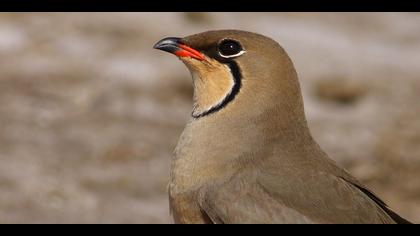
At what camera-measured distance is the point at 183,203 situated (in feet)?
13.6

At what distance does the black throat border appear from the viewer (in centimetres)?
447

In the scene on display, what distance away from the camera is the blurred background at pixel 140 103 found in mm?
7793

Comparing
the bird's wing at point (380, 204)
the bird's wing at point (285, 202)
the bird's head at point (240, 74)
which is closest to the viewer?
the bird's wing at point (285, 202)

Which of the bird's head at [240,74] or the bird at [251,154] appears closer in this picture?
the bird at [251,154]

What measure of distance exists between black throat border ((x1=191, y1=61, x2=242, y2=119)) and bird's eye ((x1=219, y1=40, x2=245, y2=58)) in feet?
0.13

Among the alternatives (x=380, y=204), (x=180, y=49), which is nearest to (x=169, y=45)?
(x=180, y=49)

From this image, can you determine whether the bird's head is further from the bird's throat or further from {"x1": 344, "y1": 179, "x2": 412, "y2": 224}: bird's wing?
{"x1": 344, "y1": 179, "x2": 412, "y2": 224}: bird's wing

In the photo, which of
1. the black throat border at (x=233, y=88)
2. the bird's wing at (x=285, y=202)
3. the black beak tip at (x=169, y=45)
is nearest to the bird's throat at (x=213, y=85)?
the black throat border at (x=233, y=88)

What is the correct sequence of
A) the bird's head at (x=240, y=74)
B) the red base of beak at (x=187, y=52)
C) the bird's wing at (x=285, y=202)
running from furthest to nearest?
the red base of beak at (x=187, y=52) → the bird's head at (x=240, y=74) → the bird's wing at (x=285, y=202)

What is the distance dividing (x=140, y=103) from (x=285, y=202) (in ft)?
18.4

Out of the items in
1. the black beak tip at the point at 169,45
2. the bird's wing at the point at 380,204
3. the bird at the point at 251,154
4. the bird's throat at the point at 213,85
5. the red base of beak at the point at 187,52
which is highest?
the black beak tip at the point at 169,45

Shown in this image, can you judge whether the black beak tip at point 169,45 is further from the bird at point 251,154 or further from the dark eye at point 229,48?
the dark eye at point 229,48

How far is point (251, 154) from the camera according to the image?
13.9ft
